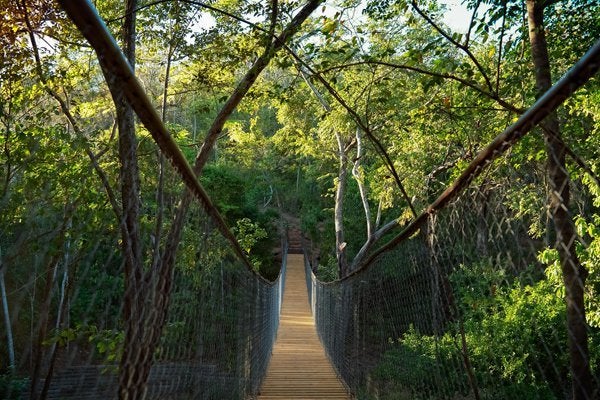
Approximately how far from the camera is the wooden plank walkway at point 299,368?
3.77 m

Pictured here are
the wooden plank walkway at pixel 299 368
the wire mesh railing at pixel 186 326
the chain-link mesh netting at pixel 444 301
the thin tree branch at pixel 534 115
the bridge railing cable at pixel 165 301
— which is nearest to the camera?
the thin tree branch at pixel 534 115

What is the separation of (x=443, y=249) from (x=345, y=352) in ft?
7.98

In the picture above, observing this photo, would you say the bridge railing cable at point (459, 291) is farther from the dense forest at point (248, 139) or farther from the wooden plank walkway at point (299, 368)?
the wooden plank walkway at point (299, 368)

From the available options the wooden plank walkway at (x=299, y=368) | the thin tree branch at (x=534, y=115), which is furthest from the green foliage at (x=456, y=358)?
the wooden plank walkway at (x=299, y=368)

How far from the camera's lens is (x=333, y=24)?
103 inches

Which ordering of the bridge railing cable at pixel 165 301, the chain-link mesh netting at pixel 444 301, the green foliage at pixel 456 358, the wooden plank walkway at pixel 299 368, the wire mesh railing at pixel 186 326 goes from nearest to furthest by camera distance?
the bridge railing cable at pixel 165 301
the wire mesh railing at pixel 186 326
the chain-link mesh netting at pixel 444 301
the green foliage at pixel 456 358
the wooden plank walkway at pixel 299 368

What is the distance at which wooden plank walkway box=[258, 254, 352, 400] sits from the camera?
3766 mm

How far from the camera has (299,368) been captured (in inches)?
189

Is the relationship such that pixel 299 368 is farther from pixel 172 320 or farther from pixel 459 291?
pixel 172 320

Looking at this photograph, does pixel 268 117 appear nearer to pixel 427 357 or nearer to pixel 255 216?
pixel 255 216

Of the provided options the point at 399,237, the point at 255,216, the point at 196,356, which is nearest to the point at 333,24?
the point at 399,237

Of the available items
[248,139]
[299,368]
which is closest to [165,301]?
[299,368]

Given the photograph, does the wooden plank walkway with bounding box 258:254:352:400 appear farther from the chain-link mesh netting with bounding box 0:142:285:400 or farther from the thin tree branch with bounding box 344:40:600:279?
the thin tree branch with bounding box 344:40:600:279

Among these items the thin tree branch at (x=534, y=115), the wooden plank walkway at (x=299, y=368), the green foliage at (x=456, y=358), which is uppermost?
the thin tree branch at (x=534, y=115)
